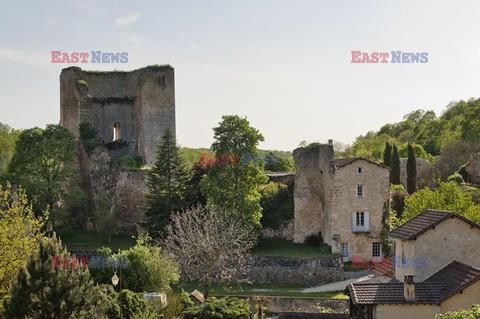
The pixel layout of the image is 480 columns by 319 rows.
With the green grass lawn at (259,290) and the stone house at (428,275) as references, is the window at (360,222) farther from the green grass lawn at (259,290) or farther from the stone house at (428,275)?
the stone house at (428,275)

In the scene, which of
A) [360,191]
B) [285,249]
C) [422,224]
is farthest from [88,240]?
[422,224]

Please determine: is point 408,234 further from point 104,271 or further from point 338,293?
point 104,271

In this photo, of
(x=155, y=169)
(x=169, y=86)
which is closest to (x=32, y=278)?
(x=155, y=169)

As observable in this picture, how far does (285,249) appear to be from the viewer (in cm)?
4156

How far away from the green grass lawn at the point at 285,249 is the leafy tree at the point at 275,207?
45.2 inches

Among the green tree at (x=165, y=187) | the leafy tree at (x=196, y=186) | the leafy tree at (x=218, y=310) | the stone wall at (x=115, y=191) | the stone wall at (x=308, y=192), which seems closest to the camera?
the leafy tree at (x=218, y=310)

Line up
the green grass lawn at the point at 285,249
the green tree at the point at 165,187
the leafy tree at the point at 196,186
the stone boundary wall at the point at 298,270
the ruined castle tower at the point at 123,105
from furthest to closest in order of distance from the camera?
the ruined castle tower at the point at 123,105, the leafy tree at the point at 196,186, the green tree at the point at 165,187, the green grass lawn at the point at 285,249, the stone boundary wall at the point at 298,270

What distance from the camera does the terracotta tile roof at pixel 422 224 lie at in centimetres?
2709

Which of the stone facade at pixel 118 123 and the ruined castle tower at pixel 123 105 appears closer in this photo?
the stone facade at pixel 118 123

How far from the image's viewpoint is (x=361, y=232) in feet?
133

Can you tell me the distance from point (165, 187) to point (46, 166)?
8.68 meters

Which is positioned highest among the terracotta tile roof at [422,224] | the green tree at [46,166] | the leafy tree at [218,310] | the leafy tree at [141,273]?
the green tree at [46,166]

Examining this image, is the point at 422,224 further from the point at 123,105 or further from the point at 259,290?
the point at 123,105

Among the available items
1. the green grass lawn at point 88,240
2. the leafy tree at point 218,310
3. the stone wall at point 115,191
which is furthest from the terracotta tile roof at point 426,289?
→ the stone wall at point 115,191
